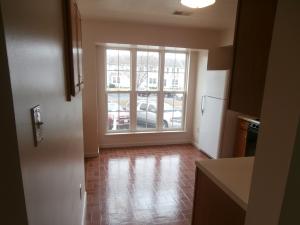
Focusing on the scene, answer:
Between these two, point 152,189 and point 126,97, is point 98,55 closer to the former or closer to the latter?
point 126,97

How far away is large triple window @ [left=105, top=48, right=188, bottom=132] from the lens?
4398mm

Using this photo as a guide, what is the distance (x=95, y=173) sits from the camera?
339 centimetres

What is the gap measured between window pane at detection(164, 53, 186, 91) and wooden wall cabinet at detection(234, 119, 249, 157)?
1.66 m

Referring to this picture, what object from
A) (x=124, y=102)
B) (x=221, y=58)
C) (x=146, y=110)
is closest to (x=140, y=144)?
(x=146, y=110)

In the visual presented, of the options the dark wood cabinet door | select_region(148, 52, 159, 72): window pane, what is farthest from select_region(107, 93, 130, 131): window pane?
the dark wood cabinet door

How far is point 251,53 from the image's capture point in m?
1.16

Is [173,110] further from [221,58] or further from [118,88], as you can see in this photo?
[221,58]

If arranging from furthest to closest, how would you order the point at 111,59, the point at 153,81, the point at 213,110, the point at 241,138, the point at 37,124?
the point at 153,81 → the point at 111,59 → the point at 213,110 → the point at 241,138 → the point at 37,124

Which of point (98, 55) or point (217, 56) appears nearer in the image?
point (217, 56)

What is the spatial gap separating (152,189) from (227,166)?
5.32ft

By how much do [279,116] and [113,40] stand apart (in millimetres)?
3420

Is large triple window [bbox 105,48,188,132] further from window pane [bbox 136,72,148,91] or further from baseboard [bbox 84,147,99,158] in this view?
baseboard [bbox 84,147,99,158]

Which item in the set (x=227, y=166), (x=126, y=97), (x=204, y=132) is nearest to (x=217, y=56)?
(x=227, y=166)

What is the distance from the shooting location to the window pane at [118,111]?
448cm
